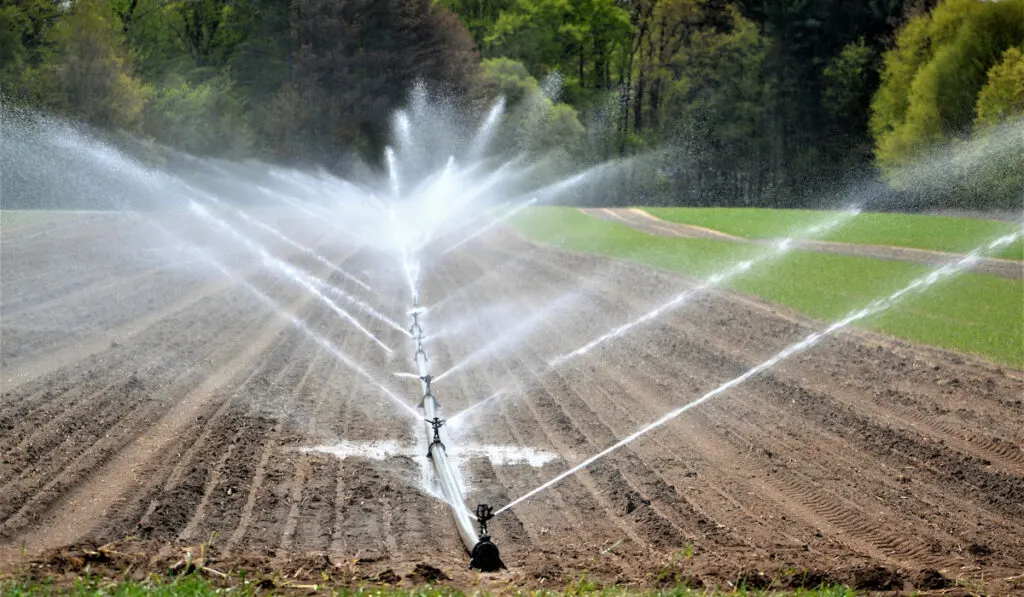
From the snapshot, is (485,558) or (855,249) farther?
(855,249)

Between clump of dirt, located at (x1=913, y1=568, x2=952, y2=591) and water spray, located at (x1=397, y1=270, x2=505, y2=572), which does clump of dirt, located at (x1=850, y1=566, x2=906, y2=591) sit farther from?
water spray, located at (x1=397, y1=270, x2=505, y2=572)

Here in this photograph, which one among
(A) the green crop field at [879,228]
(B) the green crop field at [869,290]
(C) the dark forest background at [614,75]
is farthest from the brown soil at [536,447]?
(C) the dark forest background at [614,75]

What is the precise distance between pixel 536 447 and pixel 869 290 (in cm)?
1422

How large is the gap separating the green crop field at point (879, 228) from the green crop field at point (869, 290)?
3.15 m

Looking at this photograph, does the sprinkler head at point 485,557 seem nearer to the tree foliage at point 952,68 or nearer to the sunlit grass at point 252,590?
the sunlit grass at point 252,590

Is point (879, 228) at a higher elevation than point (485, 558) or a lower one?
lower

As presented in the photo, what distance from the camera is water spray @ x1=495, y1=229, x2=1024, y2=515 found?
1291 cm

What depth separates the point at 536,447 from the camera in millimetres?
13906

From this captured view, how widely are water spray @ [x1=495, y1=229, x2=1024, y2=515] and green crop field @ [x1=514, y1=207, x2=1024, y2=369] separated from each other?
30 centimetres

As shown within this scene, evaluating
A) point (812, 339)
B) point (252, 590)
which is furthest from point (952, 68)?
point (252, 590)

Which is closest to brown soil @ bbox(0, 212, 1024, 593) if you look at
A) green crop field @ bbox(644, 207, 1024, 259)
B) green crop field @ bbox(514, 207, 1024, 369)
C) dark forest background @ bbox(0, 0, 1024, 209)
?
green crop field @ bbox(514, 207, 1024, 369)

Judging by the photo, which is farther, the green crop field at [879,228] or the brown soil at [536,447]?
the green crop field at [879,228]

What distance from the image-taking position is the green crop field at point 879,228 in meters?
34.3

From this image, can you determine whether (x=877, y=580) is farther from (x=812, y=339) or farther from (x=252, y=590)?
(x=812, y=339)
